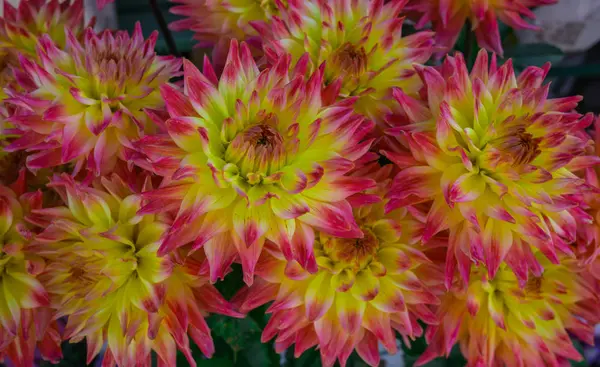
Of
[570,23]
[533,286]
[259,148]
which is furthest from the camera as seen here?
[570,23]

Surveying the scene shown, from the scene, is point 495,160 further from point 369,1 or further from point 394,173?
point 369,1

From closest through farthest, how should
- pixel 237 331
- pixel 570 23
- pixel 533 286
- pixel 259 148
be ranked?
pixel 259 148, pixel 533 286, pixel 237 331, pixel 570 23

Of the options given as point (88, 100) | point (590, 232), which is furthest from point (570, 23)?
point (88, 100)

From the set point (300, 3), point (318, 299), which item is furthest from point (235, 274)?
point (300, 3)

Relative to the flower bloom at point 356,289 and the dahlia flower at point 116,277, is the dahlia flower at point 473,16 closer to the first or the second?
the flower bloom at point 356,289

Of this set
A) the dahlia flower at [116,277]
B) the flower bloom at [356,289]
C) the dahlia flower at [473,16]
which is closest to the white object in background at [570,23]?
the dahlia flower at [473,16]

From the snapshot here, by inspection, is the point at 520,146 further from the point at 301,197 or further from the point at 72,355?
the point at 72,355
